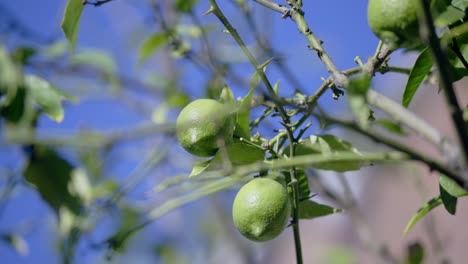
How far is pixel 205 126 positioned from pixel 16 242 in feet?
2.75

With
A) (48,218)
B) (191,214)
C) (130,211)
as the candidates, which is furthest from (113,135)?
(191,214)

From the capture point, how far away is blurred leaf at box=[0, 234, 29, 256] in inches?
51.2

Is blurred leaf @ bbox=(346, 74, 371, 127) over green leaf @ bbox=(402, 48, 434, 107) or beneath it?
over

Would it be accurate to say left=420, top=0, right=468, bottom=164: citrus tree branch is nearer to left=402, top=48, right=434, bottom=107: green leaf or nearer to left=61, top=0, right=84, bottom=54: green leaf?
left=402, top=48, right=434, bottom=107: green leaf

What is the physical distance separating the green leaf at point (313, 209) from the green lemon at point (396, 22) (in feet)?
0.81

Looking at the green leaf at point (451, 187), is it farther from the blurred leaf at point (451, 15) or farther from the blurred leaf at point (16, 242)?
the blurred leaf at point (16, 242)

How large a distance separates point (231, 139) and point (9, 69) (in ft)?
2.01

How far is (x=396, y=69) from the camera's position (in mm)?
695

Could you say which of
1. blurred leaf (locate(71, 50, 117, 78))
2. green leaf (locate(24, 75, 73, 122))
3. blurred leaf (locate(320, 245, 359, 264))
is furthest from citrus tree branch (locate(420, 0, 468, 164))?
blurred leaf (locate(320, 245, 359, 264))

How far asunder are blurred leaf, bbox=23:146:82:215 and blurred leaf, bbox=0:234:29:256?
0.19 m

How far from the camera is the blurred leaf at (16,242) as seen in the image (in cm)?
130

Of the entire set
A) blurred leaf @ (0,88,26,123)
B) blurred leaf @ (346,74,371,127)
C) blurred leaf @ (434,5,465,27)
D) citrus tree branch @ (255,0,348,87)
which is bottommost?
blurred leaf @ (0,88,26,123)

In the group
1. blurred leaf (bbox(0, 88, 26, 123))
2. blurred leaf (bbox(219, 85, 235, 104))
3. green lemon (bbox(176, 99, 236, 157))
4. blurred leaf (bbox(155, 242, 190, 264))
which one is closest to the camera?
green lemon (bbox(176, 99, 236, 157))

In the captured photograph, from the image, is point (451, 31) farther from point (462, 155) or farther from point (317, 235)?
point (317, 235)
